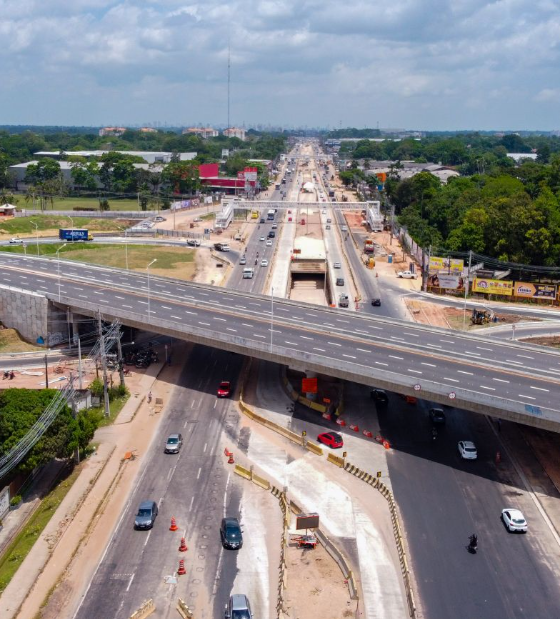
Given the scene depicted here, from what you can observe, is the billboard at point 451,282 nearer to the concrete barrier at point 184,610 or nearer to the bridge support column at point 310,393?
the bridge support column at point 310,393

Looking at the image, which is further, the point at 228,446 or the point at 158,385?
the point at 158,385

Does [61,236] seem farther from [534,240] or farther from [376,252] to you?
[534,240]

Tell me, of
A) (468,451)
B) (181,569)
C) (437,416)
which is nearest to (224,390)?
(437,416)

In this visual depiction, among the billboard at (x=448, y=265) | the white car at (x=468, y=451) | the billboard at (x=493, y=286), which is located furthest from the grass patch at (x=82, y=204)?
the white car at (x=468, y=451)

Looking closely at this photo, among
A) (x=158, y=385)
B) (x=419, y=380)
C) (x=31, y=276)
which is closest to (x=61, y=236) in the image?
(x=31, y=276)

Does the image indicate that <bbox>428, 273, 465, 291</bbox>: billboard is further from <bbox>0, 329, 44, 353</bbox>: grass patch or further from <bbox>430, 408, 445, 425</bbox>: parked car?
<bbox>0, 329, 44, 353</bbox>: grass patch

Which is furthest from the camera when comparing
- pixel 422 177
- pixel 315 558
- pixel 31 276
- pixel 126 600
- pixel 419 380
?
pixel 422 177
